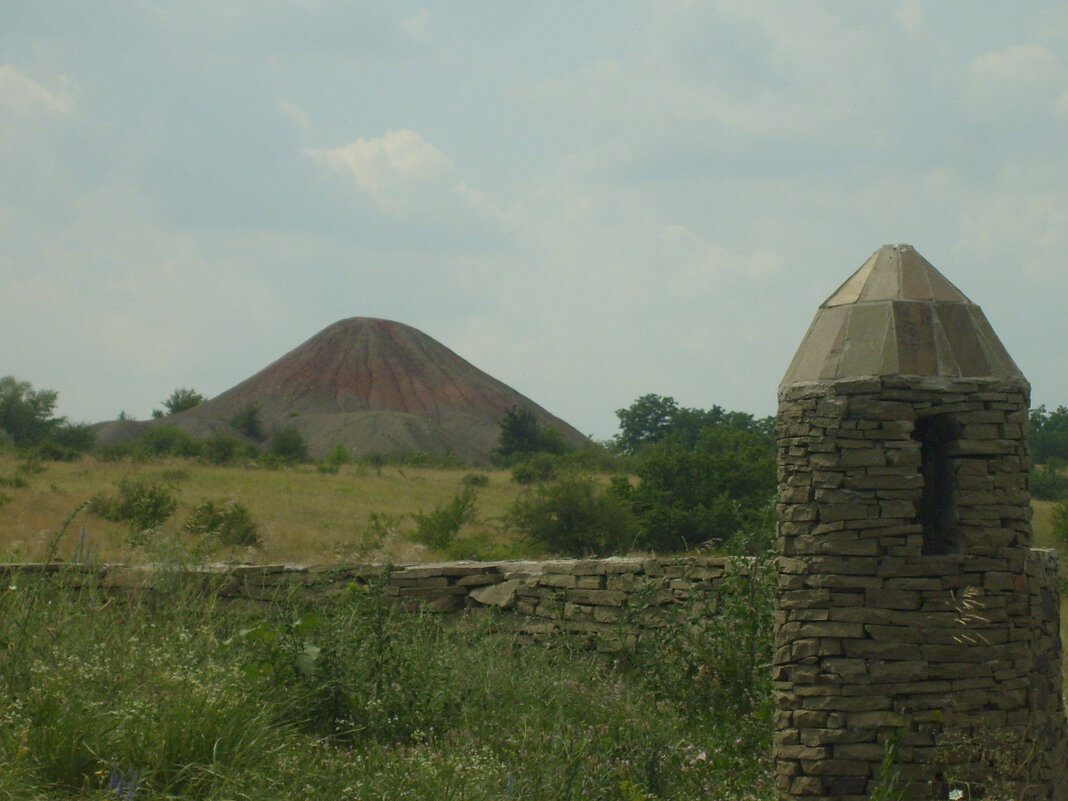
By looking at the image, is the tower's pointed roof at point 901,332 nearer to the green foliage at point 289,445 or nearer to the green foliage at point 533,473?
the green foliage at point 533,473

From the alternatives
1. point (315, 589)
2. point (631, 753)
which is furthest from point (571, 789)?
point (315, 589)

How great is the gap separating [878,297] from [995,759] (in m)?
2.17

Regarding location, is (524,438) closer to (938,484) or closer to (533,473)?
(533,473)

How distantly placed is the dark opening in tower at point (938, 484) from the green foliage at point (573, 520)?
1595 cm

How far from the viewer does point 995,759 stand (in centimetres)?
476

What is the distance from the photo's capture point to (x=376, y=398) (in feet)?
320

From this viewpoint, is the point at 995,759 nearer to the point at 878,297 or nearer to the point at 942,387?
the point at 942,387

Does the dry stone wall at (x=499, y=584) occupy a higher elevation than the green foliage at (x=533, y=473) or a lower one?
lower

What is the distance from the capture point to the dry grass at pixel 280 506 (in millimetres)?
14805

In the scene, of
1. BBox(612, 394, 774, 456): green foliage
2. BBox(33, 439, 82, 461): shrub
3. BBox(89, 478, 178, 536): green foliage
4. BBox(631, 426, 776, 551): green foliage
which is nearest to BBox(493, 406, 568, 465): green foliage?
BBox(612, 394, 774, 456): green foliage

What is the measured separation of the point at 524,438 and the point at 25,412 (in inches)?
1076

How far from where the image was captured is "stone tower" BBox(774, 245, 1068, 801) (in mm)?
4852

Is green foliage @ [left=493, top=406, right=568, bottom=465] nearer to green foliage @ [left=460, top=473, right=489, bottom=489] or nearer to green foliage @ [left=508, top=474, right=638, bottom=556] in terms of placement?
green foliage @ [left=460, top=473, right=489, bottom=489]

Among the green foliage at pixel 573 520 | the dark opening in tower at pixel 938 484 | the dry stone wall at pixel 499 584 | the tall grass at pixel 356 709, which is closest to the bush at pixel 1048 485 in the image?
the green foliage at pixel 573 520
